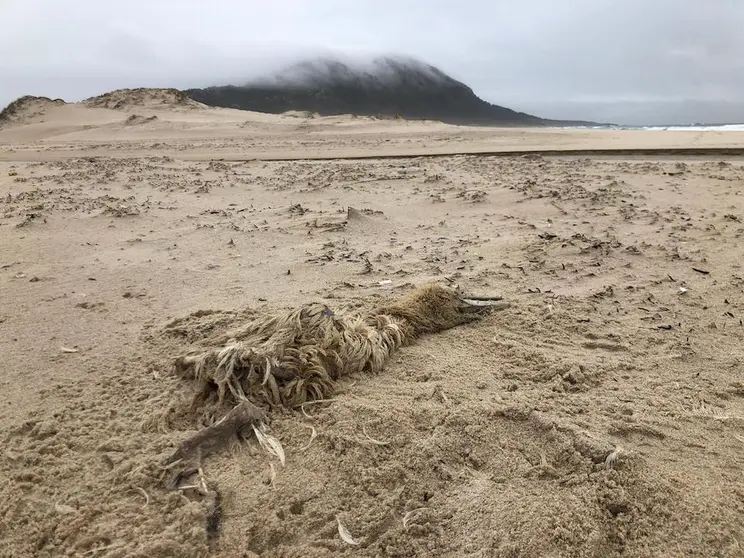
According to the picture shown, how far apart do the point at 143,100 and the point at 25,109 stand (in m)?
5.49

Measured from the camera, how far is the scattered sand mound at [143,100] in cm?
2320

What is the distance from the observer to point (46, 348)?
2.27 m

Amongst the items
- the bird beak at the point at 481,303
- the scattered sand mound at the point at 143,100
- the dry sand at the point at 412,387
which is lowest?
the dry sand at the point at 412,387

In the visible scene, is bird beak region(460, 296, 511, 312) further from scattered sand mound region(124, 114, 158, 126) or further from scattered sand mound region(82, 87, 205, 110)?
scattered sand mound region(82, 87, 205, 110)

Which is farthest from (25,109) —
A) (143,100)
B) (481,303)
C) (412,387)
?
(412,387)

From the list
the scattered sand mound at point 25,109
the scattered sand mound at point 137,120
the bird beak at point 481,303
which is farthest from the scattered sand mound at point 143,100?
the bird beak at point 481,303

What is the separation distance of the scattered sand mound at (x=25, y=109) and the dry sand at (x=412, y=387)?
22.8 metres

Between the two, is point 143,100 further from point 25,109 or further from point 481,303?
point 481,303

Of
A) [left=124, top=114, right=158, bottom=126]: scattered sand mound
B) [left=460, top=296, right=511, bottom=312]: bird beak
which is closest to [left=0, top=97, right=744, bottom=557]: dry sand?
[left=460, top=296, right=511, bottom=312]: bird beak

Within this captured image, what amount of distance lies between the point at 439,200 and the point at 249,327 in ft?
11.2

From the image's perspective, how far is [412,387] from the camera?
76.9 inches

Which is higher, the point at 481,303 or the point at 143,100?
the point at 143,100

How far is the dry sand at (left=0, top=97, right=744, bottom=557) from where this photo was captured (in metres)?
1.37

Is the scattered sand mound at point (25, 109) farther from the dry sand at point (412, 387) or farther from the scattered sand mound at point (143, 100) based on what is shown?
the dry sand at point (412, 387)
